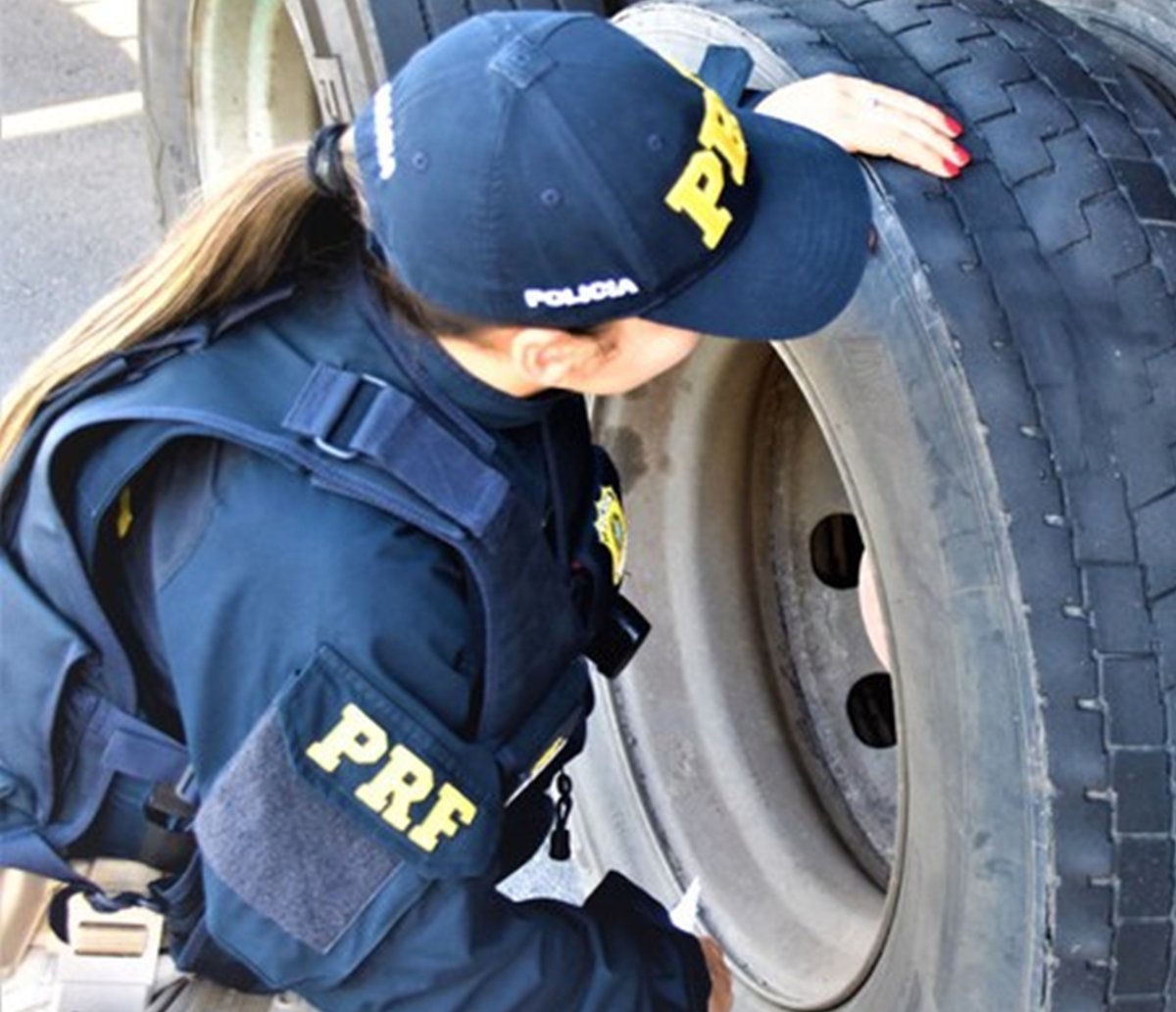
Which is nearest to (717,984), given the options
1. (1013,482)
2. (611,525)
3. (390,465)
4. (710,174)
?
(611,525)

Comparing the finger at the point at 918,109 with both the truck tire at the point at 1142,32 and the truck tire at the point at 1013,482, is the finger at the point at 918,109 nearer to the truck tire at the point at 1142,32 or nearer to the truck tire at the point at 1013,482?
the truck tire at the point at 1013,482

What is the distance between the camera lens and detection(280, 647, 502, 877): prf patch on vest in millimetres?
1237

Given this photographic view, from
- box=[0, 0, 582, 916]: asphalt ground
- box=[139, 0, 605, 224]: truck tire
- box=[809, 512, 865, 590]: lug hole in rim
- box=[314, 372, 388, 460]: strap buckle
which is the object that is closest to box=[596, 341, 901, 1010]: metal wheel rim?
box=[809, 512, 865, 590]: lug hole in rim

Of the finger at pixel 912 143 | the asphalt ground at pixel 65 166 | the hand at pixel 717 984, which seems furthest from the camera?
the asphalt ground at pixel 65 166

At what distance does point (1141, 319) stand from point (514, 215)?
1.68ft

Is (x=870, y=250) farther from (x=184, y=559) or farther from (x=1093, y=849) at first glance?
(x=184, y=559)

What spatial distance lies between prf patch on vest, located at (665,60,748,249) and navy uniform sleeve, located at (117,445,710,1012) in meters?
0.26

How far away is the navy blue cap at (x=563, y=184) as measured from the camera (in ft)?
3.92

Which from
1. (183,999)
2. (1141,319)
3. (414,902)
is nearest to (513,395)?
(414,902)

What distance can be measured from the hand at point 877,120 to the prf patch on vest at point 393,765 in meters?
0.56

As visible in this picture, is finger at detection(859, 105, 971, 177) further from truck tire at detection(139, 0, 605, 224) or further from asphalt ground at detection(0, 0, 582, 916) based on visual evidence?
asphalt ground at detection(0, 0, 582, 916)

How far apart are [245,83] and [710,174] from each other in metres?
1.91

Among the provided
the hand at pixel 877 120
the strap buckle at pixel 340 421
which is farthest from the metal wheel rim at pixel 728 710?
the strap buckle at pixel 340 421

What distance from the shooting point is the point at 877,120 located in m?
1.56
